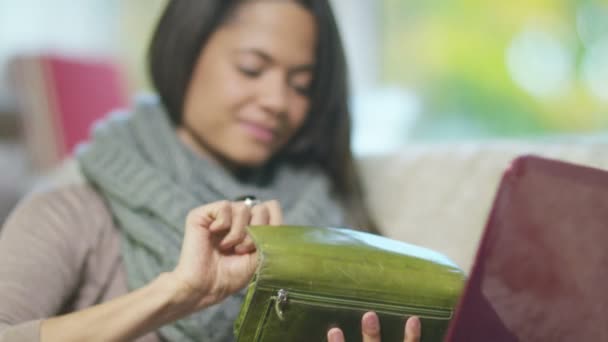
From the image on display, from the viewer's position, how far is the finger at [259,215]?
2.37 feet

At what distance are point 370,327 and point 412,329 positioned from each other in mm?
48

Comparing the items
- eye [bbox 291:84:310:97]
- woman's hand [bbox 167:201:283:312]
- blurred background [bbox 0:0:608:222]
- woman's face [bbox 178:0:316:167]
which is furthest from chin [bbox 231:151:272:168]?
blurred background [bbox 0:0:608:222]

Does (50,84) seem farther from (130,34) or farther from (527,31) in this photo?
(527,31)

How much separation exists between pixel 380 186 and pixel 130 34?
1.45 m

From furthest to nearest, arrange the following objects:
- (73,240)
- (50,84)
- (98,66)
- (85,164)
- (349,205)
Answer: (98,66) → (50,84) → (349,205) → (85,164) → (73,240)

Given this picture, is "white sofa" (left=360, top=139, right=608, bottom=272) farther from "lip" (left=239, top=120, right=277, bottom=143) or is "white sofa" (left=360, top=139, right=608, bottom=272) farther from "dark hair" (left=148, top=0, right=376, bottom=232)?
"lip" (left=239, top=120, right=277, bottom=143)

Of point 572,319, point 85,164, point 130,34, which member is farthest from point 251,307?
point 130,34

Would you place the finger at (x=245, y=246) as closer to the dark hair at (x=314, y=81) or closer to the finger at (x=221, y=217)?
the finger at (x=221, y=217)

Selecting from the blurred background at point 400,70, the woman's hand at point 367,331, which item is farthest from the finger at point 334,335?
the blurred background at point 400,70

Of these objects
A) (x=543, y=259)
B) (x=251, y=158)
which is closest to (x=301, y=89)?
(x=251, y=158)

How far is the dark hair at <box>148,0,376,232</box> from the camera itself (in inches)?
41.1

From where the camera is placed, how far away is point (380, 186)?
3.79 feet

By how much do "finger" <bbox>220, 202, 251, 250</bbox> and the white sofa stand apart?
0.41 metres

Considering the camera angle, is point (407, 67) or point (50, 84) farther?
point (407, 67)
